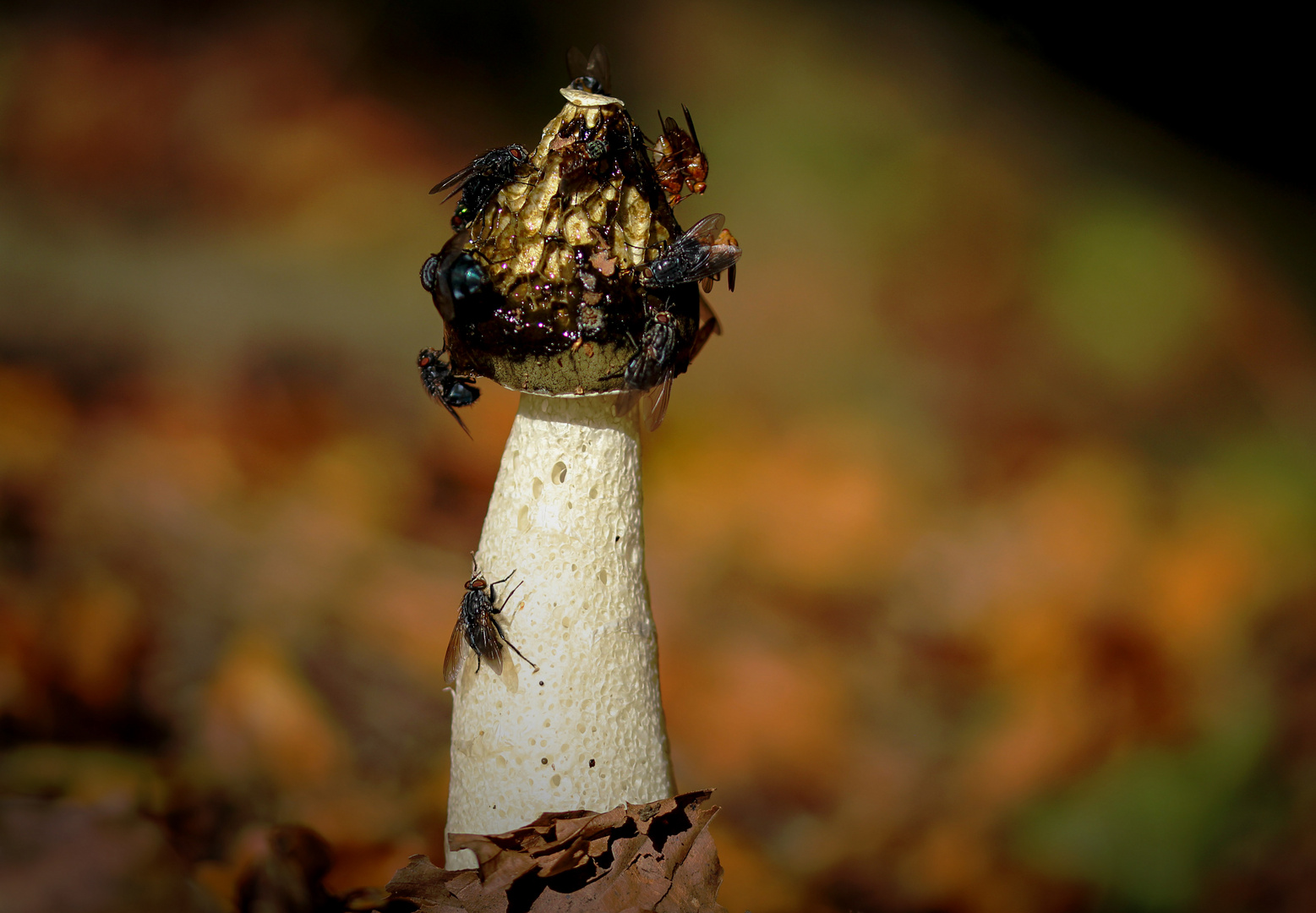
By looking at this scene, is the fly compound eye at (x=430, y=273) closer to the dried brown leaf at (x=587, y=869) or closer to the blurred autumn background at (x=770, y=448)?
the dried brown leaf at (x=587, y=869)

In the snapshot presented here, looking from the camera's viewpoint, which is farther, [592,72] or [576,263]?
[592,72]

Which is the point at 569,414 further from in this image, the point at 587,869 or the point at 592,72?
the point at 587,869

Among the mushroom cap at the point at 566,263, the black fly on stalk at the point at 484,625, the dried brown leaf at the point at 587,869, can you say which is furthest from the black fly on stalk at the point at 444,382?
the dried brown leaf at the point at 587,869

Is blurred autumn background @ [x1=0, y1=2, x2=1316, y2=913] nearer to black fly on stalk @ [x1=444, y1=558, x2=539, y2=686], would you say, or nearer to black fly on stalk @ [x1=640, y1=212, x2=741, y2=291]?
black fly on stalk @ [x1=444, y1=558, x2=539, y2=686]

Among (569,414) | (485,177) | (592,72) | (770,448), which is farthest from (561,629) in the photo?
(770,448)

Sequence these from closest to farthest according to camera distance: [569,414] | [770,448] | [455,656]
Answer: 1. [569,414]
2. [455,656]
3. [770,448]

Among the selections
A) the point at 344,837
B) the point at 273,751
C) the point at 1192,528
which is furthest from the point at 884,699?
the point at 273,751

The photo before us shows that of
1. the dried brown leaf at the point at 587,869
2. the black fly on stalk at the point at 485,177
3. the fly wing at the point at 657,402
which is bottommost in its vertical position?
the dried brown leaf at the point at 587,869
